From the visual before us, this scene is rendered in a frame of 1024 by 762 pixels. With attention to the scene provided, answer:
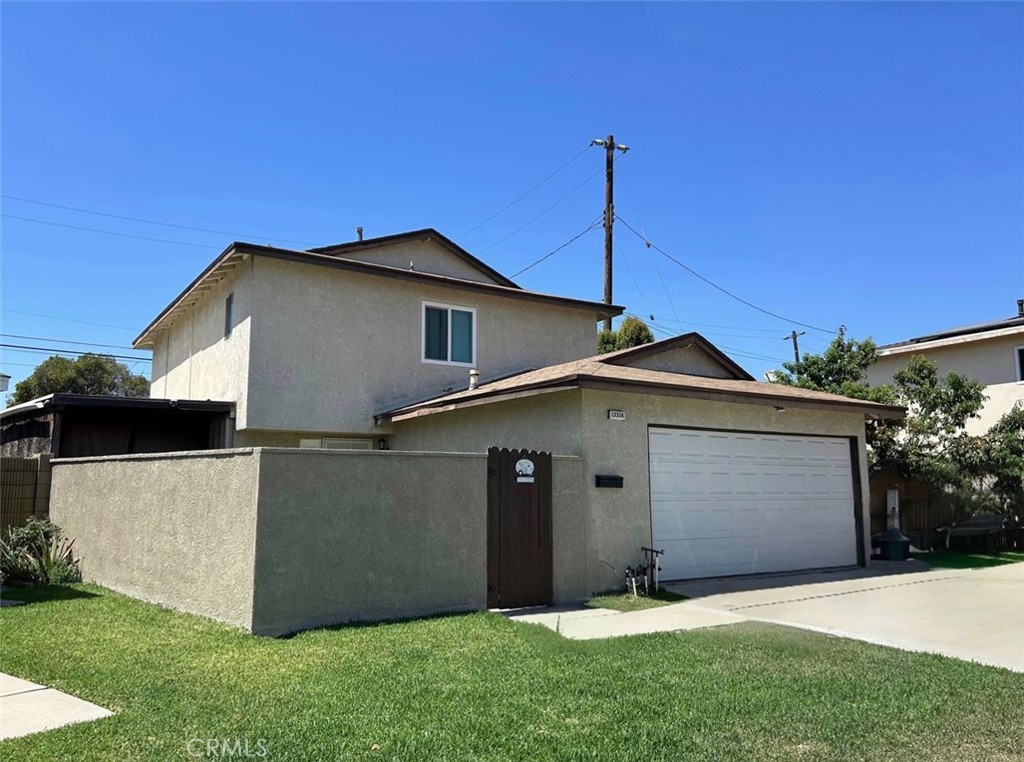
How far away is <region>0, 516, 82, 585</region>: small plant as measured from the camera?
11352 mm

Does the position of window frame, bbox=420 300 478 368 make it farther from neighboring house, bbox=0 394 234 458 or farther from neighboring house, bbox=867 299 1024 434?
neighboring house, bbox=867 299 1024 434

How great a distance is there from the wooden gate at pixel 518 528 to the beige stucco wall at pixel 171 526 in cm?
313

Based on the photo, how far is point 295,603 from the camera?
8234 mm

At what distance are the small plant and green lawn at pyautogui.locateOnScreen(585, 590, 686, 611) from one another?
821cm

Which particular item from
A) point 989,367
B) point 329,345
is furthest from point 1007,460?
point 329,345

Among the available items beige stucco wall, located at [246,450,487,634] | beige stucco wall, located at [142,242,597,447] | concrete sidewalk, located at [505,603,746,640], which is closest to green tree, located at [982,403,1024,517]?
beige stucco wall, located at [142,242,597,447]

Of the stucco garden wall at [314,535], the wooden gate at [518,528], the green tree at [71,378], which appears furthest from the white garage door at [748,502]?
the green tree at [71,378]

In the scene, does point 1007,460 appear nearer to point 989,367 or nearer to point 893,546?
point 893,546

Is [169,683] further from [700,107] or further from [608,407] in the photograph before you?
[700,107]

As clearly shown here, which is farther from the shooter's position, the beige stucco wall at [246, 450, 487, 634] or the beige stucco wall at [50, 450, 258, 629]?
the beige stucco wall at [50, 450, 258, 629]

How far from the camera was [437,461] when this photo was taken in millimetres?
9570

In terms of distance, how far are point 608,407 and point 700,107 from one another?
8.87 metres

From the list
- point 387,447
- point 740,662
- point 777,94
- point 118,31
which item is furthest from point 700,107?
point 740,662

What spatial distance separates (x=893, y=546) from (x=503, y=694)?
1367 cm
